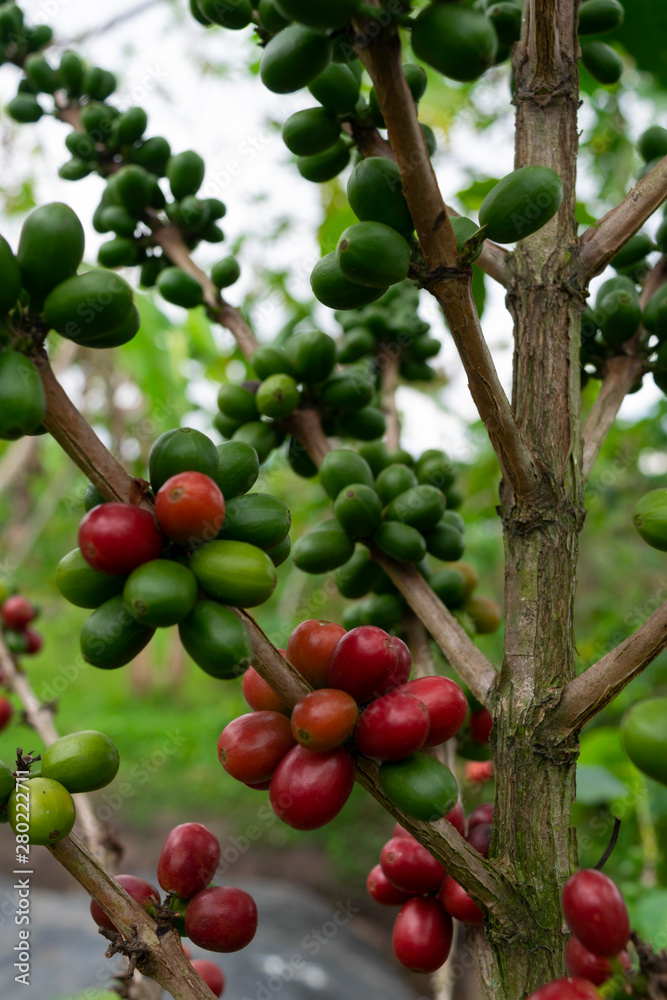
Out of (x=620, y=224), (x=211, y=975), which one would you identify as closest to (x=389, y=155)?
(x=620, y=224)

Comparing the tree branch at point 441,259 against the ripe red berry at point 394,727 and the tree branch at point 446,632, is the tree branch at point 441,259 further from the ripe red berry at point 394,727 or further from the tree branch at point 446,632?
the ripe red berry at point 394,727

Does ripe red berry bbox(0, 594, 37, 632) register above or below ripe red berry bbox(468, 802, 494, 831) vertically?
above

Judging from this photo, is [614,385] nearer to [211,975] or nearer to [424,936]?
[424,936]

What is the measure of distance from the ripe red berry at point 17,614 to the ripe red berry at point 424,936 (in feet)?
7.41

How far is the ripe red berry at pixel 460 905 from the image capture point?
135 cm

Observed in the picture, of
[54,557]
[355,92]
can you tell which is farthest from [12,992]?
[54,557]

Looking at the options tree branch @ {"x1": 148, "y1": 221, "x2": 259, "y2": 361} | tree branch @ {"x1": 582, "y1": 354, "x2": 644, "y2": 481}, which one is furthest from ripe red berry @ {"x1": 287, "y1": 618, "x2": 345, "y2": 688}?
tree branch @ {"x1": 148, "y1": 221, "x2": 259, "y2": 361}

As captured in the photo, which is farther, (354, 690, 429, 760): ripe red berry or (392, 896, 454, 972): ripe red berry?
(392, 896, 454, 972): ripe red berry

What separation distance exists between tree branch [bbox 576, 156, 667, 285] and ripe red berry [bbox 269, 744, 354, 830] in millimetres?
1070

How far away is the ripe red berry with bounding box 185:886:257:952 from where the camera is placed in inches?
49.3

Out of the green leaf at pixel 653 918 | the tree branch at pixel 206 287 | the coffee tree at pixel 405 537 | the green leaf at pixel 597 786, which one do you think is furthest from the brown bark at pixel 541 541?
the green leaf at pixel 597 786

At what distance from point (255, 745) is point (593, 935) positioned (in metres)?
0.54

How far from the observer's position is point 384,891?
1.55m

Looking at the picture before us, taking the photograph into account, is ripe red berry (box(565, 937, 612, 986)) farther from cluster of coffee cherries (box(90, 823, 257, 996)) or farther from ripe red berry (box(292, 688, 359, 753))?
cluster of coffee cherries (box(90, 823, 257, 996))
